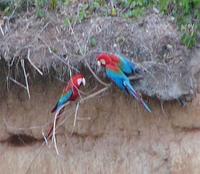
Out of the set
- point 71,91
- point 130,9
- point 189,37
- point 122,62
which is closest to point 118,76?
point 122,62

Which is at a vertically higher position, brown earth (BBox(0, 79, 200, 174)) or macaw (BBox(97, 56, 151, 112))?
macaw (BBox(97, 56, 151, 112))

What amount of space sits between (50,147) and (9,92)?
1.44ft

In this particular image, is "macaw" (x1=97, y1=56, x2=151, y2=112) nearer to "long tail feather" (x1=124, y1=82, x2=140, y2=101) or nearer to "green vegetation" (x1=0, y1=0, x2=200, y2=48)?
"long tail feather" (x1=124, y1=82, x2=140, y2=101)

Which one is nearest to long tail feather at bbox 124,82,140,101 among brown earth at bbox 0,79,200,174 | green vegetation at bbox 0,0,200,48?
brown earth at bbox 0,79,200,174

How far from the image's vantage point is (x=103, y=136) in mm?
5047

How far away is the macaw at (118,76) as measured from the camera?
15.4ft

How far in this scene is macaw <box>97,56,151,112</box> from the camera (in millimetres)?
4680

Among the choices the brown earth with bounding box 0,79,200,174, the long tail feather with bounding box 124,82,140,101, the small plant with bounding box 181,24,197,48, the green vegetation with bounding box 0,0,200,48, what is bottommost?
the brown earth with bounding box 0,79,200,174

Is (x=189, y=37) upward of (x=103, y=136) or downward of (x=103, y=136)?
upward

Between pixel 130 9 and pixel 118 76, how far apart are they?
23.2 inches

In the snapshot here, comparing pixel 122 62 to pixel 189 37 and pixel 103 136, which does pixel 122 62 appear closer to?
pixel 189 37

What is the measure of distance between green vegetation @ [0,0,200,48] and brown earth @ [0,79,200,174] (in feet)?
1.37

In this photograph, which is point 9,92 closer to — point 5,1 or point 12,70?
point 12,70

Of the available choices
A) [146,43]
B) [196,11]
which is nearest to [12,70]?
[146,43]
